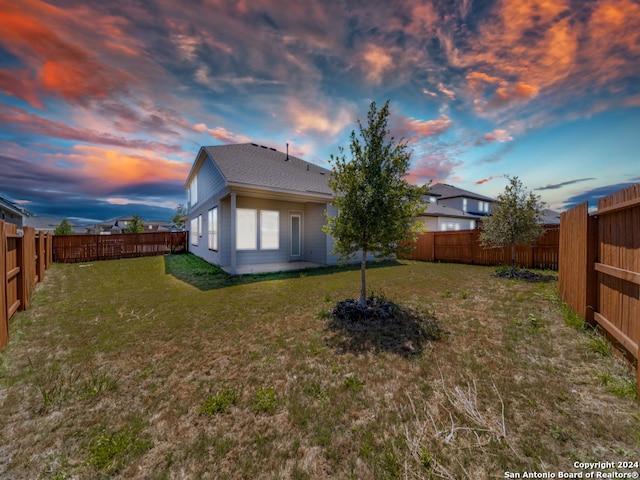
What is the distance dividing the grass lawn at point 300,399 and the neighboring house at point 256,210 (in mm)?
5839

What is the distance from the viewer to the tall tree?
5.01 meters

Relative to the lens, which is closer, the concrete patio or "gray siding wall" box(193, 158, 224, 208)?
the concrete patio

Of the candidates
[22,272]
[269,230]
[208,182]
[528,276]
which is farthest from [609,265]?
[208,182]

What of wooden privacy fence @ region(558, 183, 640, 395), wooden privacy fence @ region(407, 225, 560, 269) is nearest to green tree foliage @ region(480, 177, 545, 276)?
wooden privacy fence @ region(407, 225, 560, 269)

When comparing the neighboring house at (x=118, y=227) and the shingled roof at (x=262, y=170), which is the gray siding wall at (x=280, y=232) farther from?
the neighboring house at (x=118, y=227)

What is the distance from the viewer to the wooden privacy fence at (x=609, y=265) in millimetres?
2912

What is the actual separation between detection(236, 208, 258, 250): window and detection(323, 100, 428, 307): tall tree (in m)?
6.94

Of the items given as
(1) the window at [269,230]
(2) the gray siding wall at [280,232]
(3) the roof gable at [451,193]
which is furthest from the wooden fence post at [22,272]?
(3) the roof gable at [451,193]

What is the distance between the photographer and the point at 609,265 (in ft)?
11.7

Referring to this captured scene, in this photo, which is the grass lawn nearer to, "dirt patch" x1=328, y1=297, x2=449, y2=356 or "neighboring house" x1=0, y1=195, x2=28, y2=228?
"dirt patch" x1=328, y1=297, x2=449, y2=356

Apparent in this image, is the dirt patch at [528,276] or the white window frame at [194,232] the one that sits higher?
the white window frame at [194,232]

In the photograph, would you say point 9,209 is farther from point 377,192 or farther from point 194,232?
point 377,192

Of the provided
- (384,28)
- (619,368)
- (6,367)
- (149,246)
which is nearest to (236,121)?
(384,28)

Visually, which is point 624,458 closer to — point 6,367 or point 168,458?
point 168,458
